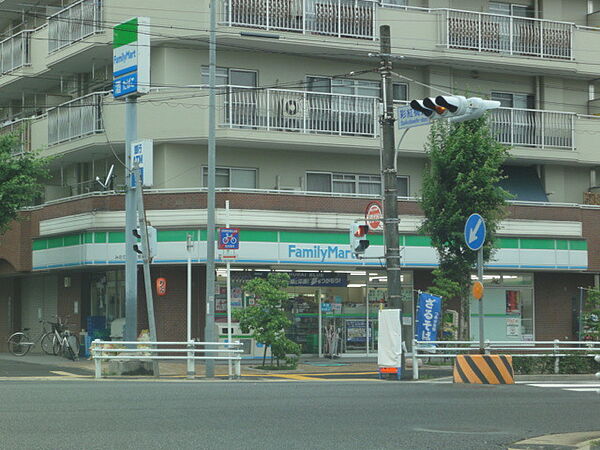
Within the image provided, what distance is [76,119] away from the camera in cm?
3203

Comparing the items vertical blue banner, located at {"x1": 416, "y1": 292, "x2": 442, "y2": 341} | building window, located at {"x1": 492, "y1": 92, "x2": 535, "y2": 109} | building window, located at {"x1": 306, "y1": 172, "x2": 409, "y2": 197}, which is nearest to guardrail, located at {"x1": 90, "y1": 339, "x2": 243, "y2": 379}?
vertical blue banner, located at {"x1": 416, "y1": 292, "x2": 442, "y2": 341}

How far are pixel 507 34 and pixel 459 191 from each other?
31.3ft

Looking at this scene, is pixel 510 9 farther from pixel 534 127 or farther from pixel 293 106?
pixel 293 106

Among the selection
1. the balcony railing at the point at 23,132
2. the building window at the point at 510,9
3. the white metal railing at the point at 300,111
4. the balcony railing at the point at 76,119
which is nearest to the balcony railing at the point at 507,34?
the building window at the point at 510,9

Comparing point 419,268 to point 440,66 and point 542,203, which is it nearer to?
point 542,203

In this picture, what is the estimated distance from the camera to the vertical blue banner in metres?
26.7

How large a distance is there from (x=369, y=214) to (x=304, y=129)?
735 cm

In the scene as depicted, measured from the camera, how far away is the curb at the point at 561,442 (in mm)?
11172

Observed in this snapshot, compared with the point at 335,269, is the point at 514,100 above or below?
above

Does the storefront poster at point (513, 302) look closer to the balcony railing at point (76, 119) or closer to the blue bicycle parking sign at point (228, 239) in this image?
the blue bicycle parking sign at point (228, 239)

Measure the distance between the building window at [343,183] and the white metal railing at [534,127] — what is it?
3.99 meters

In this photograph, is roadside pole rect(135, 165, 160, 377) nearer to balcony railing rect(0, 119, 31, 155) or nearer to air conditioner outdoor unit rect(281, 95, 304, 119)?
air conditioner outdoor unit rect(281, 95, 304, 119)

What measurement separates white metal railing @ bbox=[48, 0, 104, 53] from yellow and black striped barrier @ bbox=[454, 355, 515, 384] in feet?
54.5

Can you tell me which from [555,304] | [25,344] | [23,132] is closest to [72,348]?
[25,344]
